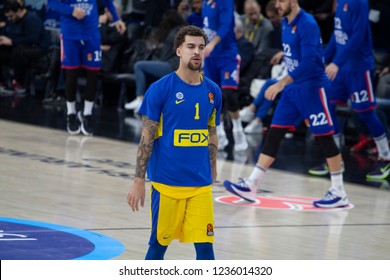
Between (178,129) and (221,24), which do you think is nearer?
(178,129)

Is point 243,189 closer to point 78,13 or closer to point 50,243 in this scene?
point 50,243

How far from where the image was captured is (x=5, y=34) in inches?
732

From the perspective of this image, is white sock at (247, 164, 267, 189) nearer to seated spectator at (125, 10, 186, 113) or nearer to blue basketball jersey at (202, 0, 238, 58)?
blue basketball jersey at (202, 0, 238, 58)

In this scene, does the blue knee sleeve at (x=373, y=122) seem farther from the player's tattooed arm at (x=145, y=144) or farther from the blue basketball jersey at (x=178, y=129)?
the player's tattooed arm at (x=145, y=144)

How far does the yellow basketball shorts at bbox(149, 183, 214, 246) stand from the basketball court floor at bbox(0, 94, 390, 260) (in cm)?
86

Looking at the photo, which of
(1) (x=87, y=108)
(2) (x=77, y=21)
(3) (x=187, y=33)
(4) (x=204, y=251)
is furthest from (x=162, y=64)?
(4) (x=204, y=251)

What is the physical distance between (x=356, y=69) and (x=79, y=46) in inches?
141

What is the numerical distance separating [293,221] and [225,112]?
6909 millimetres

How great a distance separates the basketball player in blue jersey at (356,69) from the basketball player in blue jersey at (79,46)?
3162 millimetres

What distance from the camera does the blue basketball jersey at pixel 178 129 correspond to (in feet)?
19.9

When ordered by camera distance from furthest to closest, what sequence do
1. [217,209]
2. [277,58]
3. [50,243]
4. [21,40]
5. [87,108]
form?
[21,40] < [277,58] < [87,108] < [217,209] < [50,243]

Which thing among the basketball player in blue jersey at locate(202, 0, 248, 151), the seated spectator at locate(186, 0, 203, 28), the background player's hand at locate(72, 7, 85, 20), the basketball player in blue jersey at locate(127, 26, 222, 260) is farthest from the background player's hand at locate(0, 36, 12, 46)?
the basketball player in blue jersey at locate(127, 26, 222, 260)

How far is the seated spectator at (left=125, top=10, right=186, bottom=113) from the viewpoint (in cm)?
1603

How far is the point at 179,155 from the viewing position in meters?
6.09
